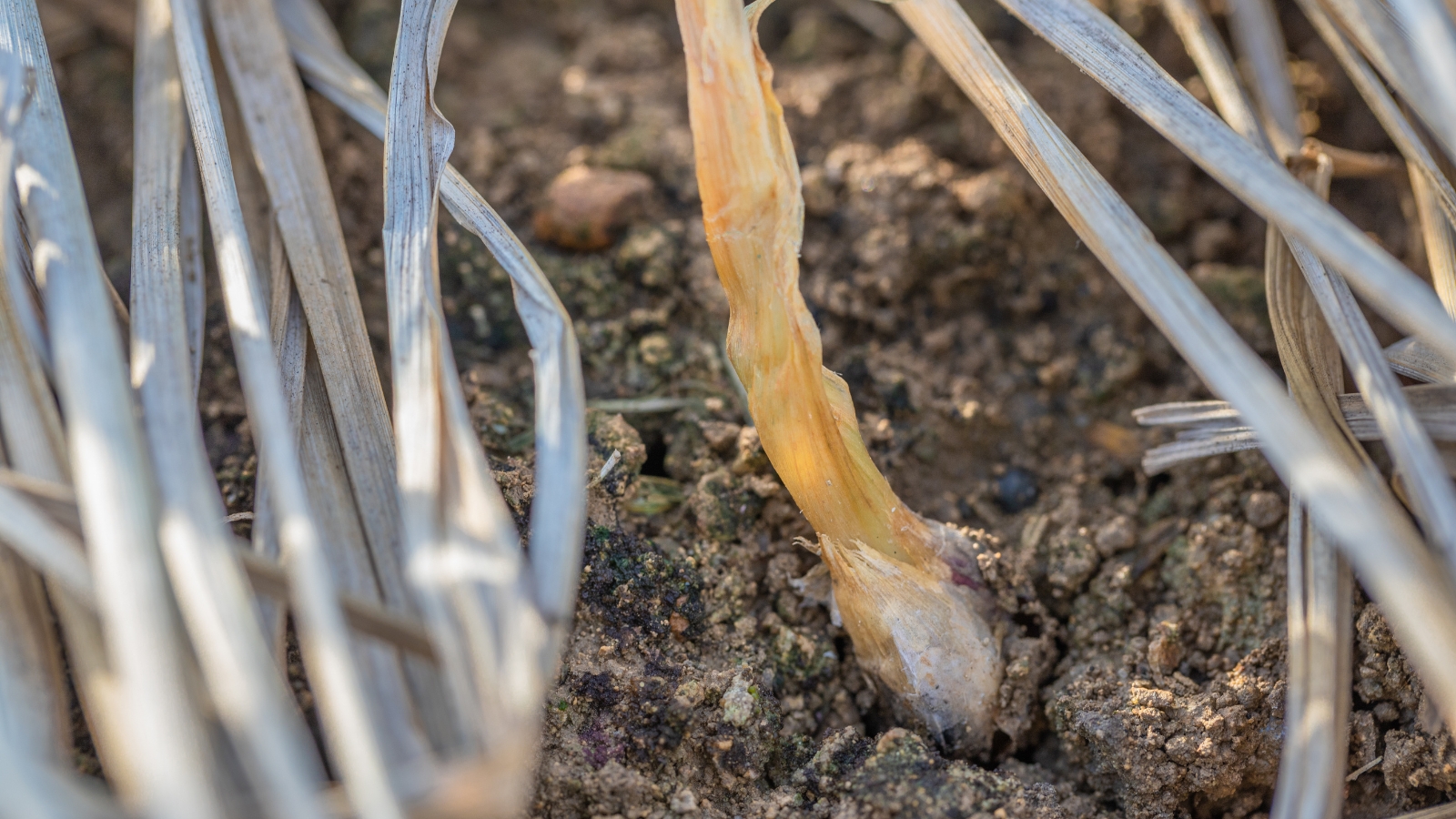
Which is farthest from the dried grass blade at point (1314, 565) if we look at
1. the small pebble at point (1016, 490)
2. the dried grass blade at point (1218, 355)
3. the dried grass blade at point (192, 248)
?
the dried grass blade at point (192, 248)

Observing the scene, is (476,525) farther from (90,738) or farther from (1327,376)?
(1327,376)

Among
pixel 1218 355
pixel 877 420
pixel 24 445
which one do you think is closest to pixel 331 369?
pixel 24 445

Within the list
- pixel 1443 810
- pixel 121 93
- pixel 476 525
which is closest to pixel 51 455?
pixel 476 525

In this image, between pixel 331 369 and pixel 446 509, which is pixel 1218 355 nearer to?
pixel 446 509

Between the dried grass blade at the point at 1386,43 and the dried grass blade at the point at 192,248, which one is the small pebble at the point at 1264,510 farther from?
the dried grass blade at the point at 192,248

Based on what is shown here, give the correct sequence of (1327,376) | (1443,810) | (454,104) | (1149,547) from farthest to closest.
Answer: (454,104) < (1149,547) < (1327,376) < (1443,810)

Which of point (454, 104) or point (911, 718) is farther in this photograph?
point (454, 104)

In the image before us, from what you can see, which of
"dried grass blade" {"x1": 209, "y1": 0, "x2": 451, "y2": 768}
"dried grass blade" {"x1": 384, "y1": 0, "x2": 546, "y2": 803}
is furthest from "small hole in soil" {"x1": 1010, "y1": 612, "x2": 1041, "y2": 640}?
"dried grass blade" {"x1": 209, "y1": 0, "x2": 451, "y2": 768}
